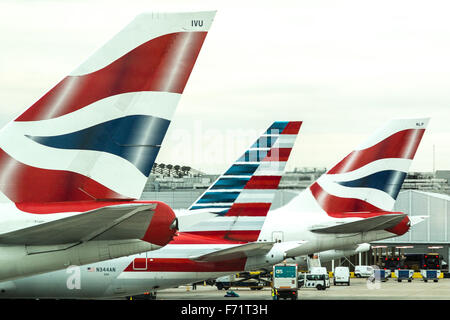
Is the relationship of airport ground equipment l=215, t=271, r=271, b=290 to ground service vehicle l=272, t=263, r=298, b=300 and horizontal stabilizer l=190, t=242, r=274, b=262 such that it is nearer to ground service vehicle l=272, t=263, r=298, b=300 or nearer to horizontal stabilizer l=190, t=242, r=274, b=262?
ground service vehicle l=272, t=263, r=298, b=300

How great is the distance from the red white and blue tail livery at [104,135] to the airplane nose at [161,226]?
0.07ft

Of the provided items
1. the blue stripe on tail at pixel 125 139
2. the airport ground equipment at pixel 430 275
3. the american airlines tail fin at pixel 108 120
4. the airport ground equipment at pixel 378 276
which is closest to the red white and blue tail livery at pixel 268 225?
the blue stripe on tail at pixel 125 139

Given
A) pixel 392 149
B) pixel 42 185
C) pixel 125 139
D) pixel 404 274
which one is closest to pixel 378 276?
pixel 404 274

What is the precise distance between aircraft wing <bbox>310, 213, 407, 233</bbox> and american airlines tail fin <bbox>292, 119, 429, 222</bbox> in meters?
1.73

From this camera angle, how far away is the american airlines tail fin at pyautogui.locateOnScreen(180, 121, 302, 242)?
3312 centimetres

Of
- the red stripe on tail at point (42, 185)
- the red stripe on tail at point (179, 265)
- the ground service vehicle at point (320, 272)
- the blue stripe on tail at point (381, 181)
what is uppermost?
the blue stripe on tail at point (381, 181)

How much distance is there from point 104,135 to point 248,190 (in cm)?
2021

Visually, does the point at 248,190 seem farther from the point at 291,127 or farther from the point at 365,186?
the point at 365,186

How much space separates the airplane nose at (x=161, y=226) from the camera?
13758 millimetres

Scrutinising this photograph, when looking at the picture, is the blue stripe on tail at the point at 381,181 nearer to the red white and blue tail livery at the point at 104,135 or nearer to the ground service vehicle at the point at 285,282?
the ground service vehicle at the point at 285,282

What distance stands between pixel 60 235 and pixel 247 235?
72.0ft

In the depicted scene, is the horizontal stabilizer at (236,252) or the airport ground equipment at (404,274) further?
the airport ground equipment at (404,274)

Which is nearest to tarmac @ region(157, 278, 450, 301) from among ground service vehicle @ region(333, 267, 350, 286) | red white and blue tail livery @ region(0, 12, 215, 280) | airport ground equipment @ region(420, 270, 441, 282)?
ground service vehicle @ region(333, 267, 350, 286)
